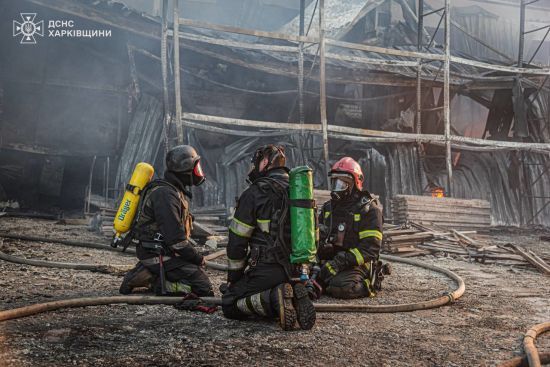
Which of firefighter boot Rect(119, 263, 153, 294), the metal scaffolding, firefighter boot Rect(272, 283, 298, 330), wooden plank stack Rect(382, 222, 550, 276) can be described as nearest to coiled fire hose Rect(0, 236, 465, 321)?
firefighter boot Rect(119, 263, 153, 294)

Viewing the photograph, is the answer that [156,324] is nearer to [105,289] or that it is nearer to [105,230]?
[105,289]

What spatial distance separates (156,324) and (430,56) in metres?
12.2

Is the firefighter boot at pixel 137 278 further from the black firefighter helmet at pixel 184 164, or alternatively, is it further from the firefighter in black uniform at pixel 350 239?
the firefighter in black uniform at pixel 350 239

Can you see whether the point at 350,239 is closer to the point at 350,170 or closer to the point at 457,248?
the point at 350,170

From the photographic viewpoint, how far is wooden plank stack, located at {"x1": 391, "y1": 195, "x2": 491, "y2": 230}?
12.6 m

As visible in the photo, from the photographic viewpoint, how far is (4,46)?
41.3ft

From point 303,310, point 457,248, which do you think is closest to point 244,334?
point 303,310

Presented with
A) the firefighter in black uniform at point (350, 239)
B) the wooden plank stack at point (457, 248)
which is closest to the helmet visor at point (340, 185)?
the firefighter in black uniform at point (350, 239)

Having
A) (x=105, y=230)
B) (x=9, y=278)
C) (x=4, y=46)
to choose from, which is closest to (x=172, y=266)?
(x=9, y=278)

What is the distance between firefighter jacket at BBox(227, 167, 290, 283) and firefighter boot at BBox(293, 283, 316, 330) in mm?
271

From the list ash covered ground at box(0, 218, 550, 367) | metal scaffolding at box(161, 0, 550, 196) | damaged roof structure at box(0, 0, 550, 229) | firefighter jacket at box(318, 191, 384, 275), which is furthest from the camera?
damaged roof structure at box(0, 0, 550, 229)

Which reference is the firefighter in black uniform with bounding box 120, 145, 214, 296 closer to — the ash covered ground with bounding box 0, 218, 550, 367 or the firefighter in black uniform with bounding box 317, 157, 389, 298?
the ash covered ground with bounding box 0, 218, 550, 367

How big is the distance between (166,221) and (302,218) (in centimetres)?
147

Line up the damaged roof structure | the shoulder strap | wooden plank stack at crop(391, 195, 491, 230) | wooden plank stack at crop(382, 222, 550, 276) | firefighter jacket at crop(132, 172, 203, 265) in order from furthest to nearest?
wooden plank stack at crop(391, 195, 491, 230) → the damaged roof structure → wooden plank stack at crop(382, 222, 550, 276) → the shoulder strap → firefighter jacket at crop(132, 172, 203, 265)
